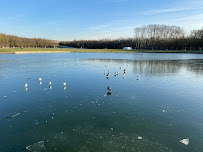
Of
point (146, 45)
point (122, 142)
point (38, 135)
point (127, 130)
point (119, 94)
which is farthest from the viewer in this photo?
point (146, 45)

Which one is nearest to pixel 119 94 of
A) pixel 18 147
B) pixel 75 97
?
pixel 75 97

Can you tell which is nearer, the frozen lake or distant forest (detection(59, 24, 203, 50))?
the frozen lake

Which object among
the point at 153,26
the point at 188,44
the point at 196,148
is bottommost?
the point at 196,148

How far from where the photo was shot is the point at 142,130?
649 centimetres

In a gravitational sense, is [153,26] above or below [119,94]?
above

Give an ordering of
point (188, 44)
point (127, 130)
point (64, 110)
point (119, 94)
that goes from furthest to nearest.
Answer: point (188, 44) < point (119, 94) < point (64, 110) < point (127, 130)

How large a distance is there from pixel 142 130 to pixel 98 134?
1915 millimetres

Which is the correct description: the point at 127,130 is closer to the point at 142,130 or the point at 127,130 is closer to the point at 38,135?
the point at 142,130

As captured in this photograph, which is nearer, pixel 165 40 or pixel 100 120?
pixel 100 120

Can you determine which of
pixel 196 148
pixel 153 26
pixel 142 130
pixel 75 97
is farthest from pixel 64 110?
pixel 153 26

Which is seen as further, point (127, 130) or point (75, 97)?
point (75, 97)

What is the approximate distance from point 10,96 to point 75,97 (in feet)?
15.0

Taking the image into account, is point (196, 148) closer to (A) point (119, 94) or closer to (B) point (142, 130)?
(B) point (142, 130)

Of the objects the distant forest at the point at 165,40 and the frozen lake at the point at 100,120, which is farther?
the distant forest at the point at 165,40
